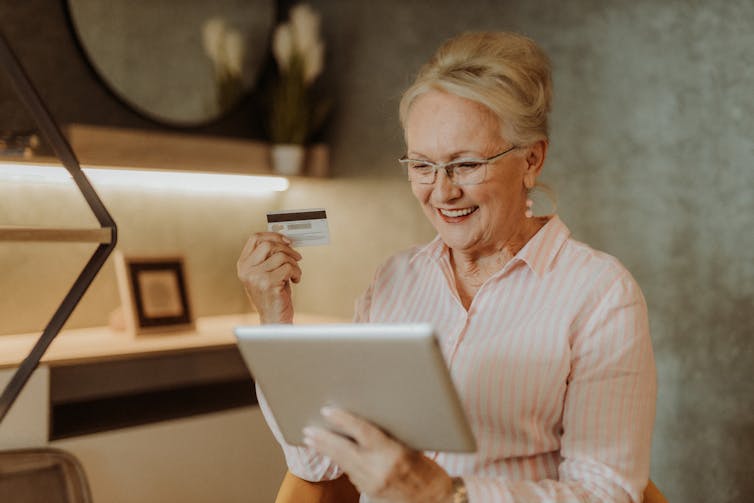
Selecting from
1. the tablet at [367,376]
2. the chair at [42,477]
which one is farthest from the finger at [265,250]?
the chair at [42,477]

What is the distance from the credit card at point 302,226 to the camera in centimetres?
130

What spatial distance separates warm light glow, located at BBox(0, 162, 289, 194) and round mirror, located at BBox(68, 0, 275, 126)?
23 centimetres

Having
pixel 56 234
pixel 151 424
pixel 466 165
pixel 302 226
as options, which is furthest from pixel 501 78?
pixel 151 424

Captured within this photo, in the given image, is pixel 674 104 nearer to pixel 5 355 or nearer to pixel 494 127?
pixel 494 127

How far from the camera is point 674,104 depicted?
6.11 feet

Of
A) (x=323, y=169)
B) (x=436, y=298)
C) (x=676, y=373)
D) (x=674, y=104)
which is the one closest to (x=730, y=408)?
(x=676, y=373)

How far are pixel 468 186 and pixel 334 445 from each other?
0.55 metres

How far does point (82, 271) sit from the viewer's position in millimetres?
1399

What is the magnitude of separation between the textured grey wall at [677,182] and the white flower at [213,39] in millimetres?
1155

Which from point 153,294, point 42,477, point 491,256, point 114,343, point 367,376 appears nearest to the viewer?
point 367,376

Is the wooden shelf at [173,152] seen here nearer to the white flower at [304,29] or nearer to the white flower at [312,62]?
the white flower at [312,62]

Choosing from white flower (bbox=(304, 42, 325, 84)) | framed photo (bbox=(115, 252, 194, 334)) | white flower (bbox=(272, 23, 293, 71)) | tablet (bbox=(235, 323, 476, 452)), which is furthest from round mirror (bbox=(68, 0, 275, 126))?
tablet (bbox=(235, 323, 476, 452))

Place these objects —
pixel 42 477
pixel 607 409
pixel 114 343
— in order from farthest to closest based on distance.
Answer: pixel 114 343 → pixel 42 477 → pixel 607 409

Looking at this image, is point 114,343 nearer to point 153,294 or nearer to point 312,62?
point 153,294
